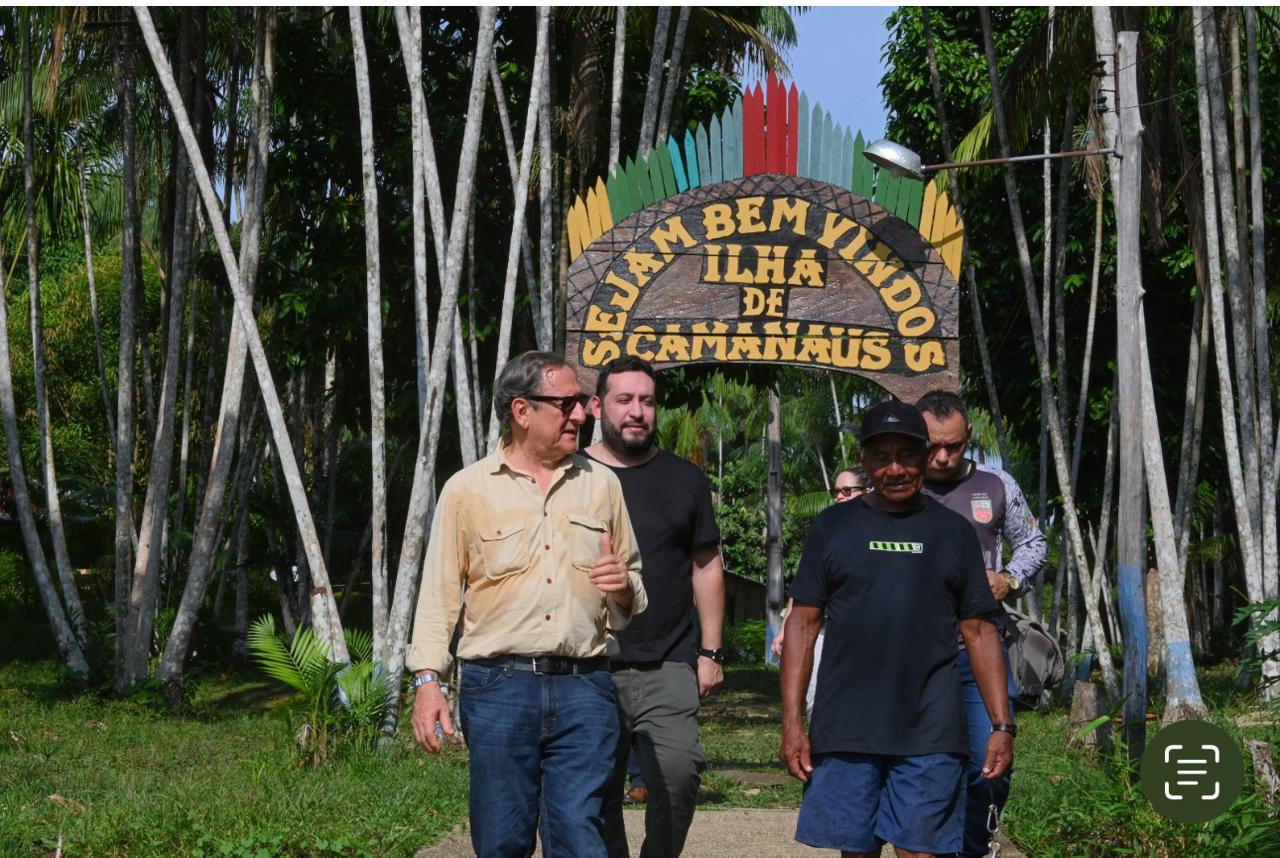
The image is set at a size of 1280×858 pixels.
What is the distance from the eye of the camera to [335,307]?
13.6m

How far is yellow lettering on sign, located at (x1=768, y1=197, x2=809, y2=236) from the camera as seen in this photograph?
337 inches

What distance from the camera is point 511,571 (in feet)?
13.1

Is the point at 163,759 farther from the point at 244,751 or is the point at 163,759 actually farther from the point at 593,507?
the point at 593,507

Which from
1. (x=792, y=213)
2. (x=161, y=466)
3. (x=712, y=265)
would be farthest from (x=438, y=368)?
(x=161, y=466)

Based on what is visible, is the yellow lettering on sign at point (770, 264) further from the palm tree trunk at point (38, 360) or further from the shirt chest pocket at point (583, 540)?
the palm tree trunk at point (38, 360)

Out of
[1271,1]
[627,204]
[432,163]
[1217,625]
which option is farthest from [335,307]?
[1217,625]

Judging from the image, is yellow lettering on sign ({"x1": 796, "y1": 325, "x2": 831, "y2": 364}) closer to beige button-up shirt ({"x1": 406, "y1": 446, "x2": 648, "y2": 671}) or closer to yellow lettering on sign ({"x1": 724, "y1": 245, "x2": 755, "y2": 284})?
yellow lettering on sign ({"x1": 724, "y1": 245, "x2": 755, "y2": 284})

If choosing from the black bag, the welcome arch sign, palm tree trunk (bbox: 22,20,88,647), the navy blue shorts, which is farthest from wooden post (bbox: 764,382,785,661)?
the navy blue shorts

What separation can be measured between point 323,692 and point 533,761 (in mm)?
5336

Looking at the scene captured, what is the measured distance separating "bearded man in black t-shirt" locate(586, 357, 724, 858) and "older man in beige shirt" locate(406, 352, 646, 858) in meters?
0.63

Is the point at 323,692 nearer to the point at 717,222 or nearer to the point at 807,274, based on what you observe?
the point at 717,222

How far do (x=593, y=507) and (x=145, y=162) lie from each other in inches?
698

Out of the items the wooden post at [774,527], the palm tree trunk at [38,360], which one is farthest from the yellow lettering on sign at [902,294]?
the wooden post at [774,527]

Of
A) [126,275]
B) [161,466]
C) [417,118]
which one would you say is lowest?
[161,466]
